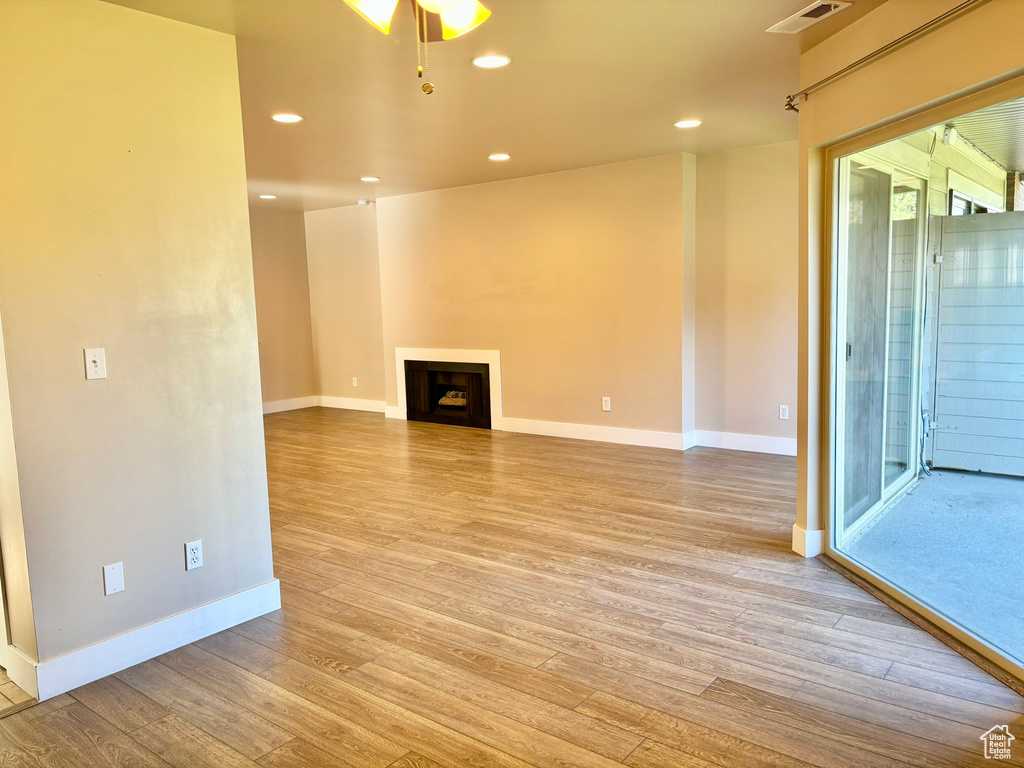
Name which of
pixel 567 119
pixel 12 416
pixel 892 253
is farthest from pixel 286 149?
pixel 892 253

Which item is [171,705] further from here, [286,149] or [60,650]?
[286,149]

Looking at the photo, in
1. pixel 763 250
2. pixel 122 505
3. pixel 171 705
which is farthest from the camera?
pixel 763 250

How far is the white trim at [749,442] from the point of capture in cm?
558

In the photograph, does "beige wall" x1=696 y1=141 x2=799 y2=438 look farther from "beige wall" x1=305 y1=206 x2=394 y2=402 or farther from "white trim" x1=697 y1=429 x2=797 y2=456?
"beige wall" x1=305 y1=206 x2=394 y2=402

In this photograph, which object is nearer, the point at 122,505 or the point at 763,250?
the point at 122,505

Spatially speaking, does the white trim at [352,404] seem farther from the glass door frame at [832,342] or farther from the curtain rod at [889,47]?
the curtain rod at [889,47]

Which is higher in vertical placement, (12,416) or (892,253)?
(892,253)

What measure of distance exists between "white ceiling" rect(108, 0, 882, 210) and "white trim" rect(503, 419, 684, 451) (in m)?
2.35

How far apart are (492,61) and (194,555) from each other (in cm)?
257

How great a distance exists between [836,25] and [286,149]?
3.65 m

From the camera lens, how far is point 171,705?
7.84 ft

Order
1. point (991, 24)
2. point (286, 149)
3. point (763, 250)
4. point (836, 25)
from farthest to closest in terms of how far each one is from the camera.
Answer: point (763, 250), point (286, 149), point (836, 25), point (991, 24)

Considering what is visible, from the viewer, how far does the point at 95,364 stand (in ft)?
8.21

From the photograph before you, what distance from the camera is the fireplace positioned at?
7.15 metres
